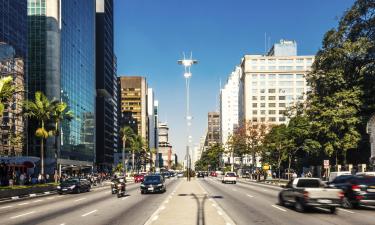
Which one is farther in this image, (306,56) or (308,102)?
(306,56)

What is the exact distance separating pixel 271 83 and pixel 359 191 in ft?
550

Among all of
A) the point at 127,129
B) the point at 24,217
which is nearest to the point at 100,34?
the point at 127,129

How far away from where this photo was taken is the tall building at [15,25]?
8031cm

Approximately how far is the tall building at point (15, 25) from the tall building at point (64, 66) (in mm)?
11994

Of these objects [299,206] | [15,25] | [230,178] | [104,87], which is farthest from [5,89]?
[104,87]

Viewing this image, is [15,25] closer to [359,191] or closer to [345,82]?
[345,82]

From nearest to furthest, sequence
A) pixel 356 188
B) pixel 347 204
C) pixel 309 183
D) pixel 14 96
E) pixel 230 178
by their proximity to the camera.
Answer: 1. pixel 309 183
2. pixel 356 188
3. pixel 347 204
4. pixel 230 178
5. pixel 14 96

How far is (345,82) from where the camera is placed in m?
61.9

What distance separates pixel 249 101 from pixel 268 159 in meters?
92.5

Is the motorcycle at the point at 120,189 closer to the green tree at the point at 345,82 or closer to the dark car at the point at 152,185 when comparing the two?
the dark car at the point at 152,185

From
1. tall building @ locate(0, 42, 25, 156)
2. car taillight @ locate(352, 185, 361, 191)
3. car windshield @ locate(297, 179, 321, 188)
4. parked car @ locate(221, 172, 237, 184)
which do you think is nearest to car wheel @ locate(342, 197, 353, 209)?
car taillight @ locate(352, 185, 361, 191)

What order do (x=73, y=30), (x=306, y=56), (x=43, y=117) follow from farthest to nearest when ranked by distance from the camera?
(x=306, y=56) → (x=73, y=30) → (x=43, y=117)

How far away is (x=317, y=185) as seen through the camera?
71.1ft

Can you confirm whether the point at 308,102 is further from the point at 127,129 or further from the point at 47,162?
the point at 127,129
